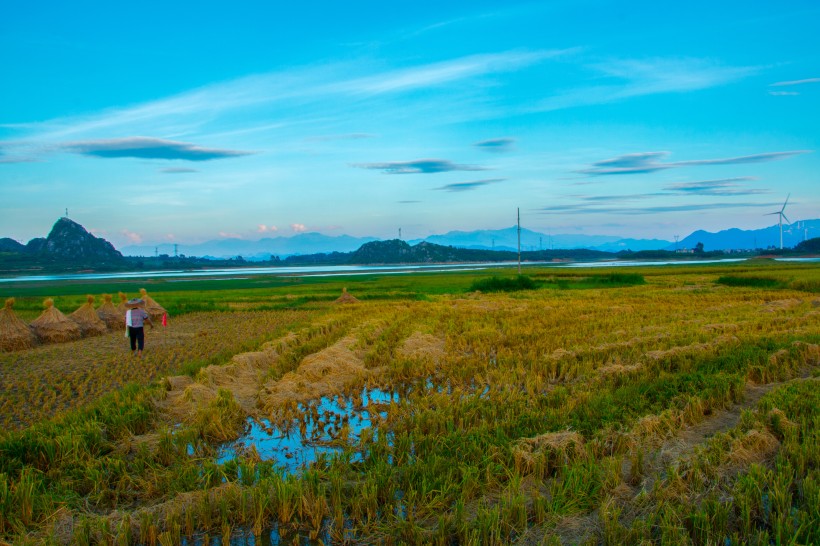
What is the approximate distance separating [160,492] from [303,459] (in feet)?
4.66

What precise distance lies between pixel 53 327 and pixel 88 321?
5.15ft

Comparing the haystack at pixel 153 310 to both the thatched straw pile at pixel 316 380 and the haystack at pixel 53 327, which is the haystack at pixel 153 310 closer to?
the haystack at pixel 53 327

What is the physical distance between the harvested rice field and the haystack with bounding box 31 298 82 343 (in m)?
2.90

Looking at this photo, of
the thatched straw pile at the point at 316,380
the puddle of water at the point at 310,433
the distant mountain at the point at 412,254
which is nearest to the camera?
the puddle of water at the point at 310,433

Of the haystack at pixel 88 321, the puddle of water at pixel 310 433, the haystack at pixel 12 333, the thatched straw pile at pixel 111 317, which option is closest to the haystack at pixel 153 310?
the thatched straw pile at pixel 111 317

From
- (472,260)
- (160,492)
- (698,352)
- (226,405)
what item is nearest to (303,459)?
(160,492)

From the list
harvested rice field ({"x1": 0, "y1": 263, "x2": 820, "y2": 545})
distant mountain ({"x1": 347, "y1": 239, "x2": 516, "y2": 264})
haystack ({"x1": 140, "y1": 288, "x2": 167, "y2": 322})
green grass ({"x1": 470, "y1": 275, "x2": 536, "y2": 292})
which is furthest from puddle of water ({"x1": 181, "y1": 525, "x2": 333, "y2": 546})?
distant mountain ({"x1": 347, "y1": 239, "x2": 516, "y2": 264})

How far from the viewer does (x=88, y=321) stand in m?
16.5

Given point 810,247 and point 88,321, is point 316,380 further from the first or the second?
point 810,247

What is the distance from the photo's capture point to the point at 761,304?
60.3 feet

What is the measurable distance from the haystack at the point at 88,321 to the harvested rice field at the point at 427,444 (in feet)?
13.9

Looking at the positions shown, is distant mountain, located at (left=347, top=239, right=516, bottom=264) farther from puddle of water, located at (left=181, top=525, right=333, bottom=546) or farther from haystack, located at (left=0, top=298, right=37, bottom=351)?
puddle of water, located at (left=181, top=525, right=333, bottom=546)

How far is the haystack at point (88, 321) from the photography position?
16266 millimetres

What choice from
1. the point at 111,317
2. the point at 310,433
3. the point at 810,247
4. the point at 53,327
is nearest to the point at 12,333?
the point at 53,327
